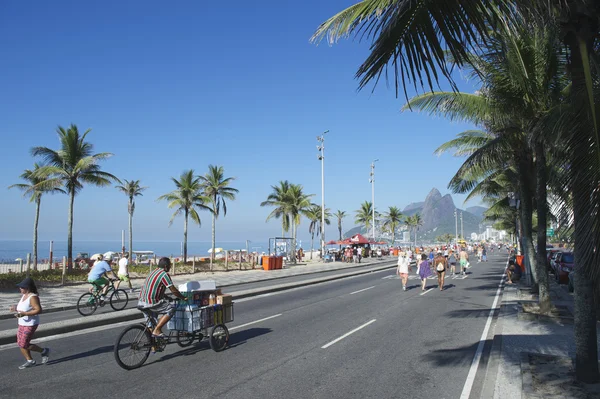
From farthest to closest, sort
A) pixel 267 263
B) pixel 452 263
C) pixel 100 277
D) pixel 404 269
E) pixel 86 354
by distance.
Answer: pixel 267 263 → pixel 452 263 → pixel 404 269 → pixel 100 277 → pixel 86 354

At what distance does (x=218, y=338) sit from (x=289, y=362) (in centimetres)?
168

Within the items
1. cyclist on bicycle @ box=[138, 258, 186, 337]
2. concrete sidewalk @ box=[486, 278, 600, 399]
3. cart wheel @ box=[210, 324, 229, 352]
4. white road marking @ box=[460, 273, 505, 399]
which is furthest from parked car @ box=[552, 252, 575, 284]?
cyclist on bicycle @ box=[138, 258, 186, 337]

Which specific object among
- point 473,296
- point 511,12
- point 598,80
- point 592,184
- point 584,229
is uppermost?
point 511,12

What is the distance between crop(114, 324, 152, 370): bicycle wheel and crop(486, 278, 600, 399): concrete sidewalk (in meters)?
5.58

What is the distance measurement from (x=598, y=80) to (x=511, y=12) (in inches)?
51.3

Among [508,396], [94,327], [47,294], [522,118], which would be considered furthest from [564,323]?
[47,294]

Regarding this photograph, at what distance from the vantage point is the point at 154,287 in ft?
25.8

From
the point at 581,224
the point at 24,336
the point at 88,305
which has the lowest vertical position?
the point at 88,305

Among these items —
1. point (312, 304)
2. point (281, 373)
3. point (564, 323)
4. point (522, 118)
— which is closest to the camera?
point (281, 373)

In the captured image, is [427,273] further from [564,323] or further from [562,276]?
[564,323]

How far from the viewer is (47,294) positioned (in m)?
19.1

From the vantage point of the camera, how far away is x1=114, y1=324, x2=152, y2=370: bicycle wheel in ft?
24.1

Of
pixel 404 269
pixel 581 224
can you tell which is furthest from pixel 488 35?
pixel 404 269

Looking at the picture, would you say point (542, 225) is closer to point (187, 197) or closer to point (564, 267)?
point (564, 267)
